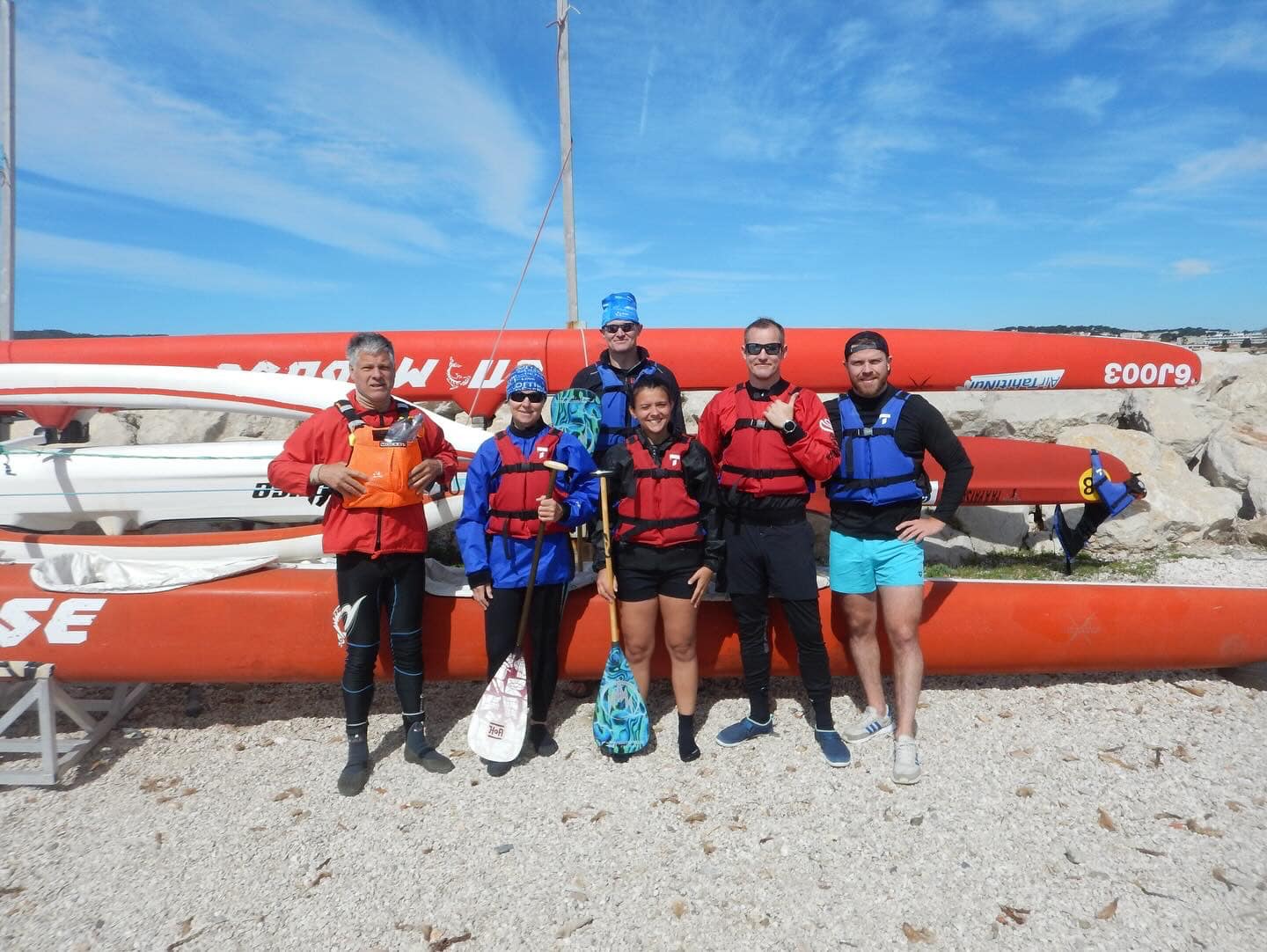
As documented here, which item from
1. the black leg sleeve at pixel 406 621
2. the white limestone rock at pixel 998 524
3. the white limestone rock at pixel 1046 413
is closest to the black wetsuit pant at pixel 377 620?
the black leg sleeve at pixel 406 621

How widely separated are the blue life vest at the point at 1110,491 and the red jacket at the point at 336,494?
522cm

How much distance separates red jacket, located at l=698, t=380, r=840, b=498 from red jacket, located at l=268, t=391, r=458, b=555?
1390 mm

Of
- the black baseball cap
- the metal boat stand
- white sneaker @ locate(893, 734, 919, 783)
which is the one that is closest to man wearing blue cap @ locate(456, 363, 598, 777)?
the black baseball cap

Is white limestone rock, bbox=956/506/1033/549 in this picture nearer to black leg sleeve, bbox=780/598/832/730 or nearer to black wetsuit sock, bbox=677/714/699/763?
black leg sleeve, bbox=780/598/832/730

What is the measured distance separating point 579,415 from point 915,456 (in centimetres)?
165

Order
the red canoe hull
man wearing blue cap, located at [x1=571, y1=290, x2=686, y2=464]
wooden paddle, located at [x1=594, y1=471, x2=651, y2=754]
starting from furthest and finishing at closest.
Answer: the red canoe hull
man wearing blue cap, located at [x1=571, y1=290, x2=686, y2=464]
wooden paddle, located at [x1=594, y1=471, x2=651, y2=754]

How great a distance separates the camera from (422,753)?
11.1 feet

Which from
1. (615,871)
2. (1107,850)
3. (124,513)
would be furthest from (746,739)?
(124,513)

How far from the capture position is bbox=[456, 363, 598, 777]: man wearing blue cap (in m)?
3.22

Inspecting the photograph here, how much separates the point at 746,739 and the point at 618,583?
3.57ft

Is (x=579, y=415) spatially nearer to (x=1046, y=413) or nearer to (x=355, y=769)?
(x=355, y=769)

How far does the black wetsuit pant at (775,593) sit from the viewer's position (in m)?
3.24

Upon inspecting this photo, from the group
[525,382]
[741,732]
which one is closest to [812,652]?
[741,732]

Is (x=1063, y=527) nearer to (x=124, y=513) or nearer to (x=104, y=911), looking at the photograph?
(x=104, y=911)
